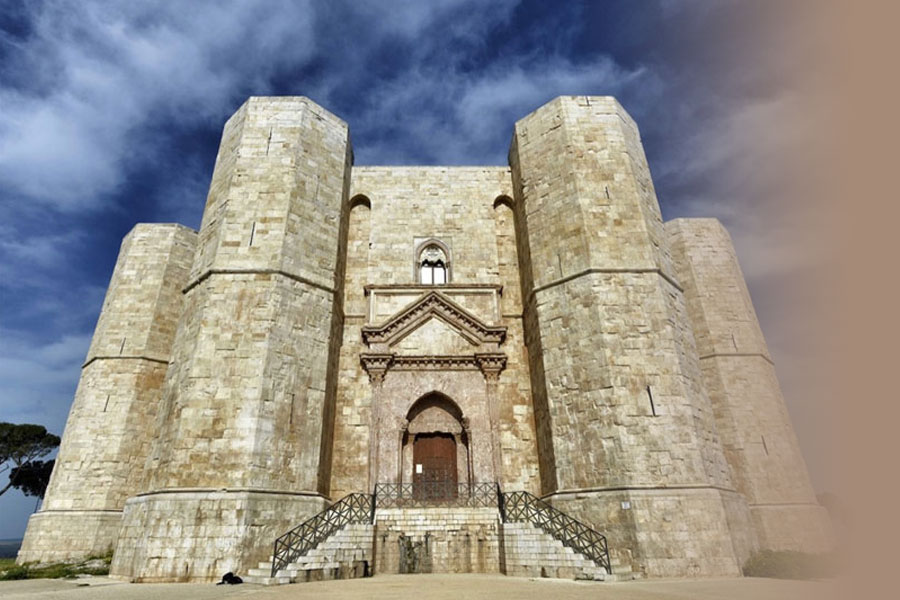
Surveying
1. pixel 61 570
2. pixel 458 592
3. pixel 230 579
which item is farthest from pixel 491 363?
pixel 61 570

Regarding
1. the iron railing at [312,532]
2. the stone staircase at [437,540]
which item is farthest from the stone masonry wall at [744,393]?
the iron railing at [312,532]

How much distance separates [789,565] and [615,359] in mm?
5860

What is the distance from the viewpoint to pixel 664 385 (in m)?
12.0

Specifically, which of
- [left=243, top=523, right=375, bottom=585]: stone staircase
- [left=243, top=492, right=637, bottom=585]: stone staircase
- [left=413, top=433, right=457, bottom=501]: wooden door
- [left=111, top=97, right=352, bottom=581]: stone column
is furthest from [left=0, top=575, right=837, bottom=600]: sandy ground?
[left=413, top=433, right=457, bottom=501]: wooden door

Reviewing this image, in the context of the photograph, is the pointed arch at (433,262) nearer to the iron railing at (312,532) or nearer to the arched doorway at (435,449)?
the arched doorway at (435,449)

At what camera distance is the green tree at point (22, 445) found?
2733cm

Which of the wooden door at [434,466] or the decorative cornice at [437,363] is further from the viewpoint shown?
the decorative cornice at [437,363]

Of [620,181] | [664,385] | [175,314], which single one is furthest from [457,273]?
[175,314]

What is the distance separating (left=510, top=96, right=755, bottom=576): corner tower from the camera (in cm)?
1074

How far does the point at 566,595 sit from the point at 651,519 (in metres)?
5.25

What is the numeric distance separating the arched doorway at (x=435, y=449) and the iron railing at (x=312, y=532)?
6.34 ft

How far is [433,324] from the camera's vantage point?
15312mm

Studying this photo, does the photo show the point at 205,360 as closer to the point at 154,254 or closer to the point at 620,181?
the point at 154,254

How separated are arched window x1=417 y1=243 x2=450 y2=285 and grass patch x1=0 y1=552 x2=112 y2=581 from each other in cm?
1219
